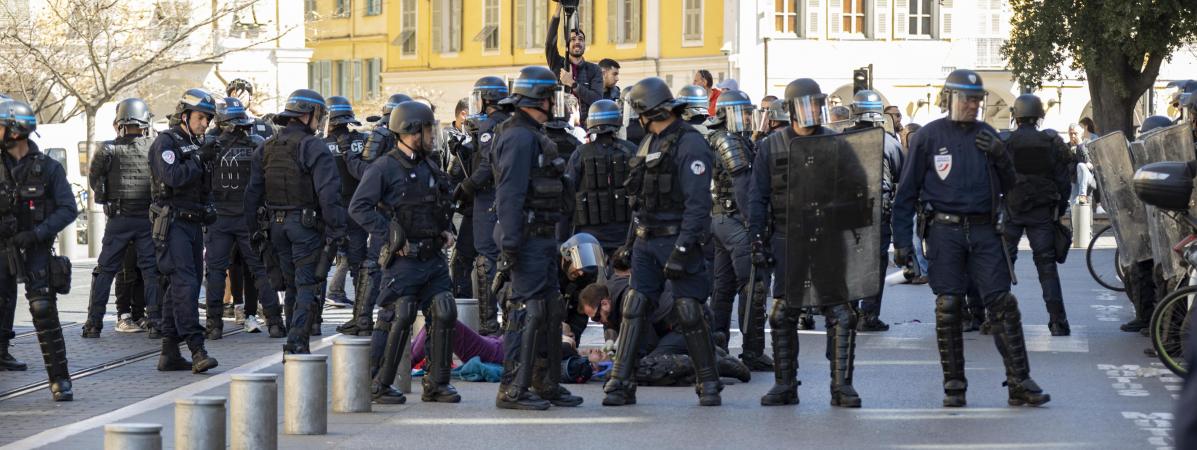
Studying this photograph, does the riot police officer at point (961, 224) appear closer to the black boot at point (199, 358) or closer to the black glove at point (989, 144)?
the black glove at point (989, 144)

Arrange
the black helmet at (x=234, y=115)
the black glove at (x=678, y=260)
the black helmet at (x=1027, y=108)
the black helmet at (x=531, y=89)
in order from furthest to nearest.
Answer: the black helmet at (x=1027, y=108) → the black helmet at (x=234, y=115) → the black helmet at (x=531, y=89) → the black glove at (x=678, y=260)

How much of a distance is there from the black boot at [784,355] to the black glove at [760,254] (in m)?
0.24

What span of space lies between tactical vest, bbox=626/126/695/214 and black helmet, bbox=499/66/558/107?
0.62m

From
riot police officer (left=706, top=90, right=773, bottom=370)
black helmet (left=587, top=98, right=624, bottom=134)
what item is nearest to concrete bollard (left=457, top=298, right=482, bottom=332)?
black helmet (left=587, top=98, right=624, bottom=134)

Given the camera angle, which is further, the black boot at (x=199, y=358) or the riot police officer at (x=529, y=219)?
the black boot at (x=199, y=358)

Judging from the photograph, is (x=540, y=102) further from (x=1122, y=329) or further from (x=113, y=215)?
(x=1122, y=329)

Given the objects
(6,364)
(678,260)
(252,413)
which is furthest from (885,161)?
(252,413)

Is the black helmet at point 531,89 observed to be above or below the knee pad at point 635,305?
above

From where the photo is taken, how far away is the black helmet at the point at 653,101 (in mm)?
10672

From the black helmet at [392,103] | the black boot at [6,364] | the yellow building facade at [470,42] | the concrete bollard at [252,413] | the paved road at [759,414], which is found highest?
the yellow building facade at [470,42]

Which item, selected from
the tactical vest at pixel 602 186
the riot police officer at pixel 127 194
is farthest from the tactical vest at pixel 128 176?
the tactical vest at pixel 602 186

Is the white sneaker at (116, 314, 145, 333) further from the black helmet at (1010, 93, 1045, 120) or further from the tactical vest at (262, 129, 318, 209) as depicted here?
the black helmet at (1010, 93, 1045, 120)

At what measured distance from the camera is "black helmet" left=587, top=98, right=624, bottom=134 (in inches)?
484

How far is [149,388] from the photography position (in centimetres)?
1196
